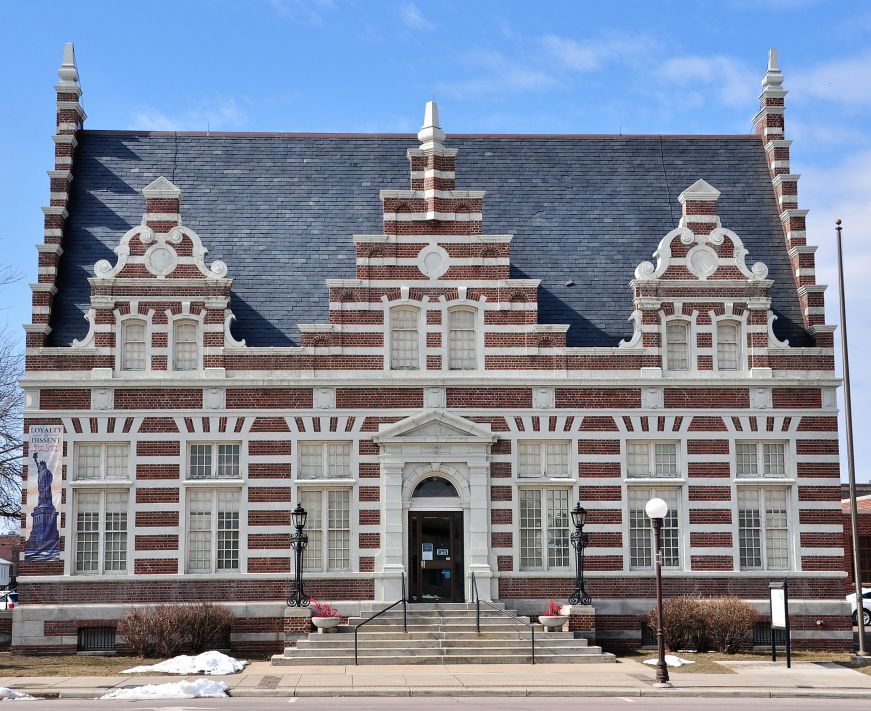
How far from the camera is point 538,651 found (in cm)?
2964

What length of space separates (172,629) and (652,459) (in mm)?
13229

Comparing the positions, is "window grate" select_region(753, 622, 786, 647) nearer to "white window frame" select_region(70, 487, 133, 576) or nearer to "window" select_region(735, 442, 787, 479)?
"window" select_region(735, 442, 787, 479)

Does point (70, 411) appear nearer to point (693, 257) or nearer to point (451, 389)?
point (451, 389)

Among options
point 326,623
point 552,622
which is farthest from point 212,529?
point 552,622

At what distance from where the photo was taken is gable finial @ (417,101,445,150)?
34397 mm

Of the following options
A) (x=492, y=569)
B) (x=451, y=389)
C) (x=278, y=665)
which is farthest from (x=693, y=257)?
(x=278, y=665)

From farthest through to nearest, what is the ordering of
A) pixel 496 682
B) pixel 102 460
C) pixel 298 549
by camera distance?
pixel 102 460 < pixel 298 549 < pixel 496 682

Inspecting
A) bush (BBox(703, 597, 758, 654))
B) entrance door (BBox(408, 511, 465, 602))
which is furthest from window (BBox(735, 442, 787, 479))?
entrance door (BBox(408, 511, 465, 602))

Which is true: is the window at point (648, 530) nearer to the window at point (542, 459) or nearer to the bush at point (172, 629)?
the window at point (542, 459)

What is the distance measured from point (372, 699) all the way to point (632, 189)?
19309 millimetres

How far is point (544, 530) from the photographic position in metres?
33.2

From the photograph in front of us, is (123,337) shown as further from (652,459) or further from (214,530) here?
(652,459)

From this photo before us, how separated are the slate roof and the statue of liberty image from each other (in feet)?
12.1

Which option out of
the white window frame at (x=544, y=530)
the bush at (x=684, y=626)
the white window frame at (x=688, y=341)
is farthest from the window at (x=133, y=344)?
the bush at (x=684, y=626)
